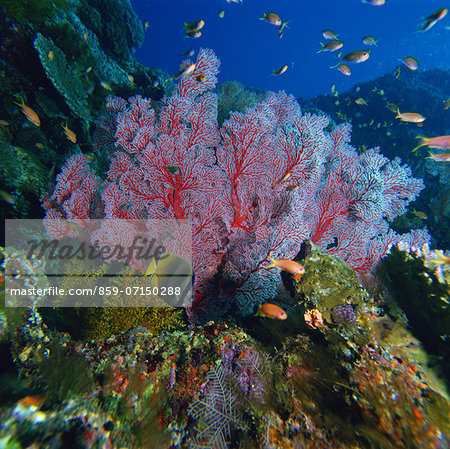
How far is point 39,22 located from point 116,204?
15.2 ft

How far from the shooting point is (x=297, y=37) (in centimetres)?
11638

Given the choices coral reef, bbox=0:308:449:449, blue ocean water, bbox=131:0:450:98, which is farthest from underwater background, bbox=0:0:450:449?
blue ocean water, bbox=131:0:450:98

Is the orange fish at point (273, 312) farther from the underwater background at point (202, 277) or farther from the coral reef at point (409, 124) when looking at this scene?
the coral reef at point (409, 124)

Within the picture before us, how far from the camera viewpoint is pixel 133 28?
733 cm

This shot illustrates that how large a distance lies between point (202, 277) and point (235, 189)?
1326 millimetres

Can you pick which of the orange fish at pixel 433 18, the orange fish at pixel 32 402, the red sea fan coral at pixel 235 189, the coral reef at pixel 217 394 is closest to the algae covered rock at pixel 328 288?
the coral reef at pixel 217 394

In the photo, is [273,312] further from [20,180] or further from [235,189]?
[20,180]

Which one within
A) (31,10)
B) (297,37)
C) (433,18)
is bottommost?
(31,10)

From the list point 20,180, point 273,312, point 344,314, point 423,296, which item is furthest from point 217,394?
point 20,180

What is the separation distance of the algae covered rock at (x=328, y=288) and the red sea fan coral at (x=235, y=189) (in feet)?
1.30

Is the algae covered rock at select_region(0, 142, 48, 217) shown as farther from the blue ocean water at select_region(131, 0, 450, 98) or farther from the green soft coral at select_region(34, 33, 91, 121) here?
the blue ocean water at select_region(131, 0, 450, 98)

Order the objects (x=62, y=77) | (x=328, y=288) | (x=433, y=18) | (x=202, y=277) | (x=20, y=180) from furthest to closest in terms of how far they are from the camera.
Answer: (x=433, y=18)
(x=62, y=77)
(x=20, y=180)
(x=202, y=277)
(x=328, y=288)

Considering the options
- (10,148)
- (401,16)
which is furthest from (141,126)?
(401,16)

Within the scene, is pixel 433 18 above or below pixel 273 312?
above
